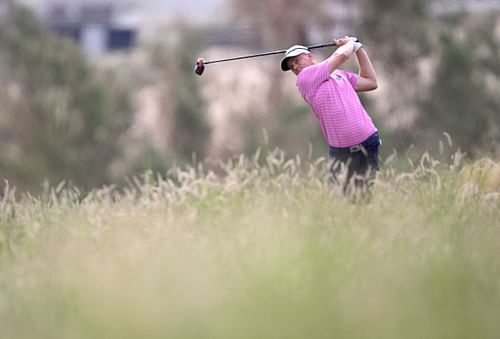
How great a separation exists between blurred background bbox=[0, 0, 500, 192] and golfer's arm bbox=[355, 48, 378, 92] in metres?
25.9

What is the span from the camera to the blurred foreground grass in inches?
202

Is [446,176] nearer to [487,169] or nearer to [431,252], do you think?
[487,169]

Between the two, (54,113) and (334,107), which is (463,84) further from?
(334,107)

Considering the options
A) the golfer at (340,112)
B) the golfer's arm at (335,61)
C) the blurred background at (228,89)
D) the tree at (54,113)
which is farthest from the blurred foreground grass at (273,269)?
the tree at (54,113)

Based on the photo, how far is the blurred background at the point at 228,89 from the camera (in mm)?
39219

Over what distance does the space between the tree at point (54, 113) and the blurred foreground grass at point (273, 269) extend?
2792 centimetres

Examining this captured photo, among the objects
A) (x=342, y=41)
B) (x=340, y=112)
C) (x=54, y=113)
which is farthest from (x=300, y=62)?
(x=54, y=113)

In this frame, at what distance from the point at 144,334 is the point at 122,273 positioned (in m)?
0.76

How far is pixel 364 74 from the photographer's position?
976cm

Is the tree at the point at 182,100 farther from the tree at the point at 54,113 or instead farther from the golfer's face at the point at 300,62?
the golfer's face at the point at 300,62

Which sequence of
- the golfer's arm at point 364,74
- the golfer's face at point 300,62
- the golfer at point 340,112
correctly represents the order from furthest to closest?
the golfer's arm at point 364,74, the golfer's face at point 300,62, the golfer at point 340,112

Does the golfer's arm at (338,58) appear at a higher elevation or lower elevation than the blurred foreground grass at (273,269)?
higher

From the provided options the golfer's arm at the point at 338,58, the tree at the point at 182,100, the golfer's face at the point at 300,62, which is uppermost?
the golfer's arm at the point at 338,58

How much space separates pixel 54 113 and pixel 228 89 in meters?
10.0
